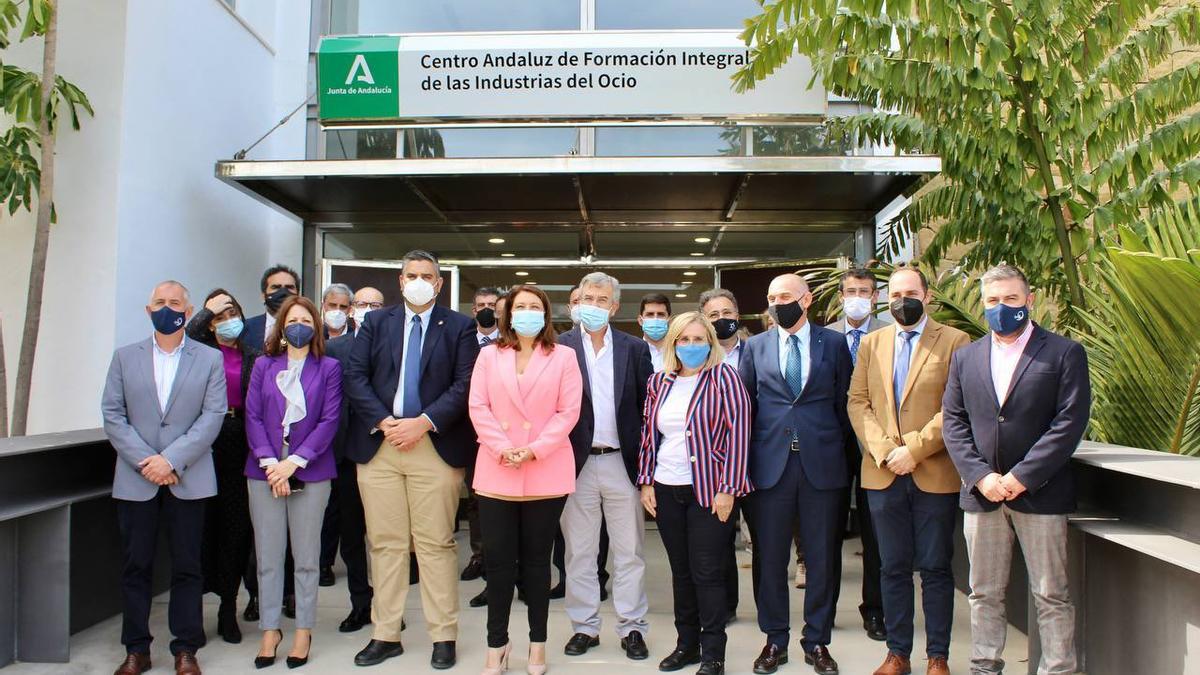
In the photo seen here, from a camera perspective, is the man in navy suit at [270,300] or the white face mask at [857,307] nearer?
the white face mask at [857,307]

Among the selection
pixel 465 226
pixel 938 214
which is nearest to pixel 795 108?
pixel 938 214

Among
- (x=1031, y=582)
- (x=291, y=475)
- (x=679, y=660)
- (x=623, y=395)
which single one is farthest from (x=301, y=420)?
(x=1031, y=582)

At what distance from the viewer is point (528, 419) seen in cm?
425

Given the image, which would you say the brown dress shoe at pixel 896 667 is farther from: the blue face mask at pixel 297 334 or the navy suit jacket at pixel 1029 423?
the blue face mask at pixel 297 334

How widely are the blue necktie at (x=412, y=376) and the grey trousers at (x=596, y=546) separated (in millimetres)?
975

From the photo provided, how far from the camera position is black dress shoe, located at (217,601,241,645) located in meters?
4.91

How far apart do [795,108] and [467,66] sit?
2.97m

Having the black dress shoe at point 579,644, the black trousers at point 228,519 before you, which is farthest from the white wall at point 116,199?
the black dress shoe at point 579,644

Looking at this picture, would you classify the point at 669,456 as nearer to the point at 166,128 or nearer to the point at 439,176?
the point at 439,176

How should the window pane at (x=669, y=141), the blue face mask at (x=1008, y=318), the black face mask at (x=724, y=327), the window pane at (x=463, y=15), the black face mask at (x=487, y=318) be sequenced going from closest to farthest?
1. the blue face mask at (x=1008, y=318)
2. the black face mask at (x=724, y=327)
3. the black face mask at (x=487, y=318)
4. the window pane at (x=669, y=141)
5. the window pane at (x=463, y=15)

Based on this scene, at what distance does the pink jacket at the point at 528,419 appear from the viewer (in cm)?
419

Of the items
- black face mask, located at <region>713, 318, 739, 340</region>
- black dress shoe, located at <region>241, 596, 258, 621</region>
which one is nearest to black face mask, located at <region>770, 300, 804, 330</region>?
black face mask, located at <region>713, 318, 739, 340</region>

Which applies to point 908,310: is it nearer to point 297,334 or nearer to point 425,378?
point 425,378

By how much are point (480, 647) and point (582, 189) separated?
461cm
